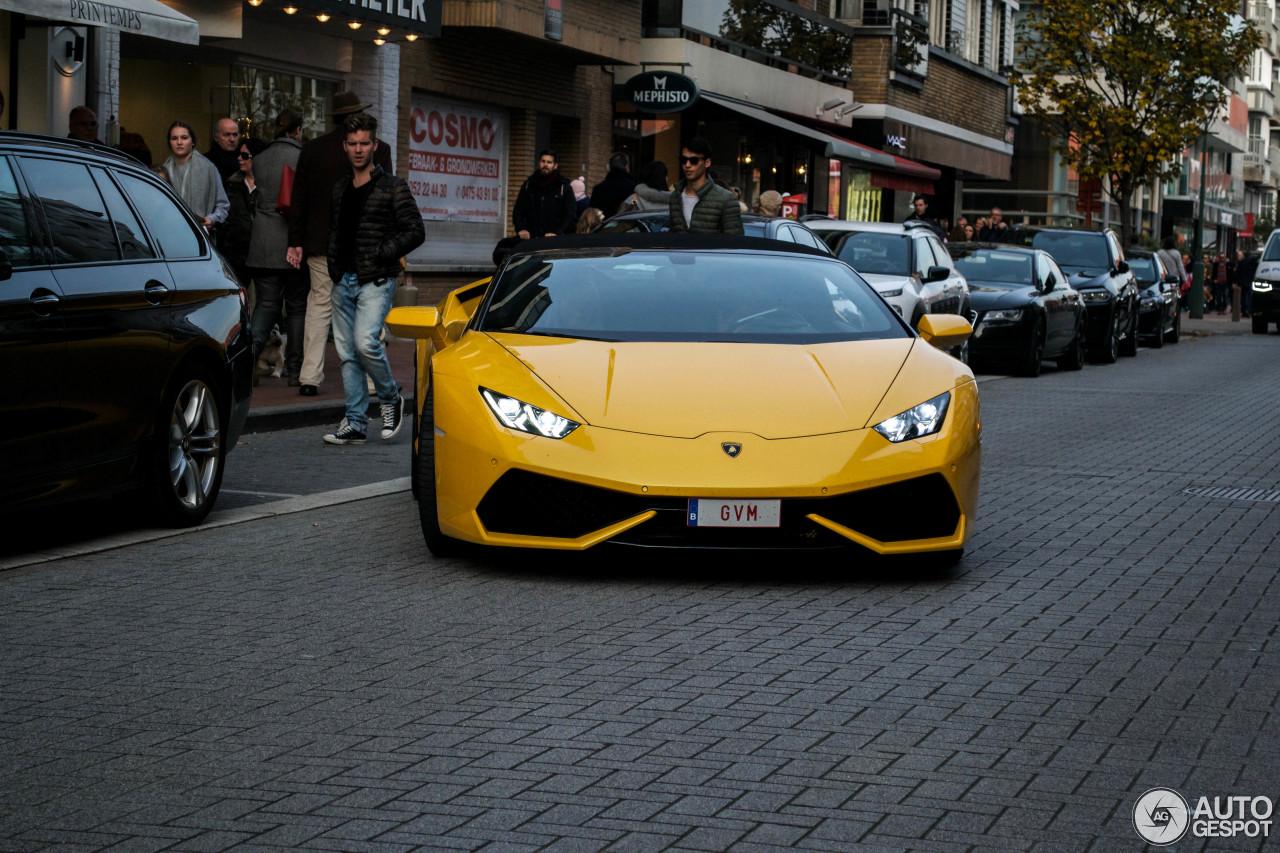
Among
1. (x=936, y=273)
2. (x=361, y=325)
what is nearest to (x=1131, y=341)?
(x=936, y=273)

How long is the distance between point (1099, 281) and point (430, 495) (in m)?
19.8

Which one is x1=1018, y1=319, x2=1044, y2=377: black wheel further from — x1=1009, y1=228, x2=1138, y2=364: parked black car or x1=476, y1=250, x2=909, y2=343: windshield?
x1=476, y1=250, x2=909, y2=343: windshield

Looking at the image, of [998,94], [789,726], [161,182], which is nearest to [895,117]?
[998,94]

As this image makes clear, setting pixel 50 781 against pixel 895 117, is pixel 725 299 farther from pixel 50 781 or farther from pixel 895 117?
pixel 895 117

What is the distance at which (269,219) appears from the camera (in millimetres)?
14219

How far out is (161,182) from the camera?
872 cm

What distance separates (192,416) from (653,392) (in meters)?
2.40

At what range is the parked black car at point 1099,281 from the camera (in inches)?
987

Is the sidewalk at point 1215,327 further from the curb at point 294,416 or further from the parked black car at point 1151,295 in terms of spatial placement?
the curb at point 294,416

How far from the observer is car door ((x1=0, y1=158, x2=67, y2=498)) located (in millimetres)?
7039

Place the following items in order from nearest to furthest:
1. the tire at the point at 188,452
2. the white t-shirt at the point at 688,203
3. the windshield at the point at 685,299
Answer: the windshield at the point at 685,299 → the tire at the point at 188,452 → the white t-shirt at the point at 688,203

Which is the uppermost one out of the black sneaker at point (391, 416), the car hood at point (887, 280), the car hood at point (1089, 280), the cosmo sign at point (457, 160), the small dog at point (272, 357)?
the cosmo sign at point (457, 160)

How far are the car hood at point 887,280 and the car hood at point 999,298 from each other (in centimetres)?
308

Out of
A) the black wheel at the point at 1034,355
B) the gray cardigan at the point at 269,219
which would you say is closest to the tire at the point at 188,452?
the gray cardigan at the point at 269,219
